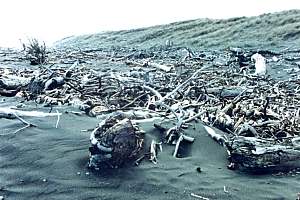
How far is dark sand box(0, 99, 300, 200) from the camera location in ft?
11.0

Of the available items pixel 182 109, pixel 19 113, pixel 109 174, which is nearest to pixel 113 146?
pixel 109 174

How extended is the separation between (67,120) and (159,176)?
1.70 meters

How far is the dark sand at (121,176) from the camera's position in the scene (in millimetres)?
3352

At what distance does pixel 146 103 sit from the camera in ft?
18.4

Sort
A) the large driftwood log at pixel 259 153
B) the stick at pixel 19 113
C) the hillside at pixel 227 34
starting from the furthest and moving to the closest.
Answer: the hillside at pixel 227 34 → the stick at pixel 19 113 → the large driftwood log at pixel 259 153

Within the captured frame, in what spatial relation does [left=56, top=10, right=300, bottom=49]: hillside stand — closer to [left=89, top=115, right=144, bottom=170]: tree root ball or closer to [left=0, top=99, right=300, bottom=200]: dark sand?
[left=0, top=99, right=300, bottom=200]: dark sand

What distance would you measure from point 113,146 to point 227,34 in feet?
56.0

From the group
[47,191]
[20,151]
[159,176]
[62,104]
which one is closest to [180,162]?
[159,176]

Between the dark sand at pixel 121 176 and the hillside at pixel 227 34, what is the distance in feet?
41.0

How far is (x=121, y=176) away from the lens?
3.55 meters

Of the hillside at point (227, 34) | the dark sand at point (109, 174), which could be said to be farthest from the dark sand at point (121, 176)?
the hillside at point (227, 34)

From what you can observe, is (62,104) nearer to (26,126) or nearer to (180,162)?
(26,126)

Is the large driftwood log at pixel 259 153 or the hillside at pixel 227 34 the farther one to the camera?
the hillside at pixel 227 34

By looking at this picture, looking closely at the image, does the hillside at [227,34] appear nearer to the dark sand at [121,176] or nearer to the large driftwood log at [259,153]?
the large driftwood log at [259,153]
